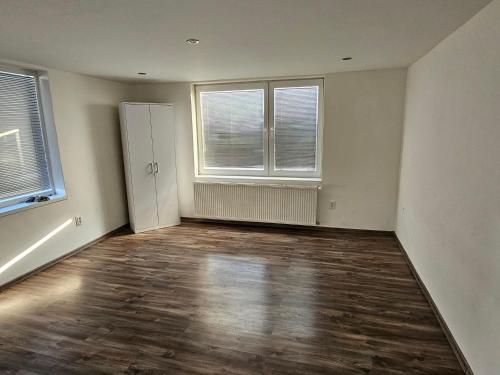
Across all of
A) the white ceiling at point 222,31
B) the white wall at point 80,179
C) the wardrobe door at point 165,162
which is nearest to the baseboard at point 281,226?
the wardrobe door at point 165,162

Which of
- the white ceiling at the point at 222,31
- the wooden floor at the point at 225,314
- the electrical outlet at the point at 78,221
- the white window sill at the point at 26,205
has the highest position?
the white ceiling at the point at 222,31

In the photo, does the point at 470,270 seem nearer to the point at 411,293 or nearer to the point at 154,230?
the point at 411,293

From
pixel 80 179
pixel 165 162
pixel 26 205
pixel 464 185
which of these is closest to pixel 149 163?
pixel 165 162

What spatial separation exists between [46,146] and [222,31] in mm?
2686

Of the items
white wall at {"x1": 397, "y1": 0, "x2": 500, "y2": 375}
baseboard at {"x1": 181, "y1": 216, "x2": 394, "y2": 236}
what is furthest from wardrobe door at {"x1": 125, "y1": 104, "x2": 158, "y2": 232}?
white wall at {"x1": 397, "y1": 0, "x2": 500, "y2": 375}

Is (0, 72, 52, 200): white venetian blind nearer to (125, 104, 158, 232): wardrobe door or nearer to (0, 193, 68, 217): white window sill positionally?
(0, 193, 68, 217): white window sill

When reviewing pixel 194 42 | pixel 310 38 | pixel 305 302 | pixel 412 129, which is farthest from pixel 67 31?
pixel 412 129

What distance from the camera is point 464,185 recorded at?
1.99 metres

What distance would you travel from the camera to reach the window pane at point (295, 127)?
4.22 metres

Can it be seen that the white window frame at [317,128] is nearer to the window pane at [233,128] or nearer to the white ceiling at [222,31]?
the window pane at [233,128]

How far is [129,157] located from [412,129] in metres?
3.68

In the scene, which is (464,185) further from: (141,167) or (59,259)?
(59,259)

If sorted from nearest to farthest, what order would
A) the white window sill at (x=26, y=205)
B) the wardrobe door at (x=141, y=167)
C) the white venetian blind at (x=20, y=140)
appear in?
the white window sill at (x=26, y=205), the white venetian blind at (x=20, y=140), the wardrobe door at (x=141, y=167)

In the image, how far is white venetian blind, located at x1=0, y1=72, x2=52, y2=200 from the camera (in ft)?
9.95
